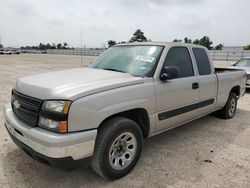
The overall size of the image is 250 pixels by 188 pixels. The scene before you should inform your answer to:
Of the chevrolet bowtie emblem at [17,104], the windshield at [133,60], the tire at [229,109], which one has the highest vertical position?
the windshield at [133,60]

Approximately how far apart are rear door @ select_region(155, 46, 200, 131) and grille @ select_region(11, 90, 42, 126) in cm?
165

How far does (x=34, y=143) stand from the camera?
242 centimetres

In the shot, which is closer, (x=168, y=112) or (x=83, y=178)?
(x=83, y=178)

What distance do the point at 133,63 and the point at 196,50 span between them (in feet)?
5.15

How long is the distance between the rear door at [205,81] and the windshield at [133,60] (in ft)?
3.63

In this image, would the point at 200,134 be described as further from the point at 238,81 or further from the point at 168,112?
the point at 238,81

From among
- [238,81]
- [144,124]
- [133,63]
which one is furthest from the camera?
[238,81]

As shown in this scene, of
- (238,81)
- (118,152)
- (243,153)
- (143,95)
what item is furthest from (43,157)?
(238,81)

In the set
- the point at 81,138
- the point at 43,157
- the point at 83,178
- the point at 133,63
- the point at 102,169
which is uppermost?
the point at 133,63

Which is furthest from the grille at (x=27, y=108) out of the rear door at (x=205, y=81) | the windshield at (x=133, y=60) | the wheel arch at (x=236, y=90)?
the wheel arch at (x=236, y=90)

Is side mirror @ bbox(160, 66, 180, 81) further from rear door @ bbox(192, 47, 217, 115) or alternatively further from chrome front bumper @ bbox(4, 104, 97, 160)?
chrome front bumper @ bbox(4, 104, 97, 160)

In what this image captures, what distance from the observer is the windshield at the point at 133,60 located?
10.9ft

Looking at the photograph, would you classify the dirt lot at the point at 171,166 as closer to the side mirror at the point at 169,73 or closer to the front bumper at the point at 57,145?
the front bumper at the point at 57,145

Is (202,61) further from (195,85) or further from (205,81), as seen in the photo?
(195,85)
